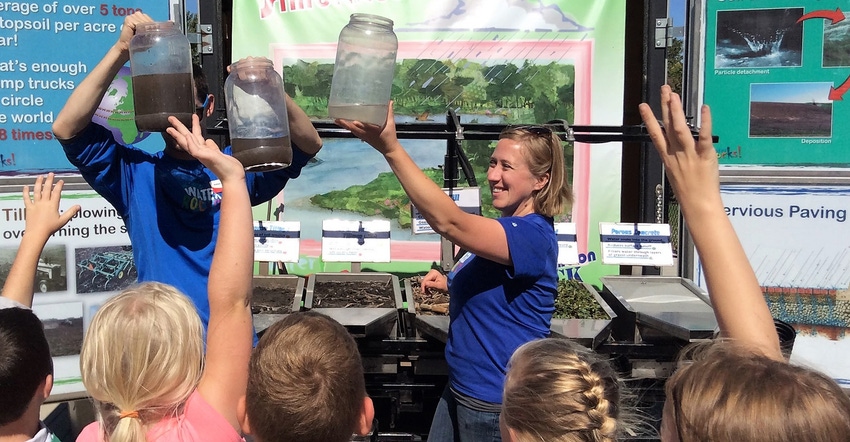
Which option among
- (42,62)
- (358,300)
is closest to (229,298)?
(358,300)

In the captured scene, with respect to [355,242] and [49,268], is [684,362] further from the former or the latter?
[49,268]

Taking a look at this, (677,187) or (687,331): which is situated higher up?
(677,187)

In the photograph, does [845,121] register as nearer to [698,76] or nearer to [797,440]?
[698,76]

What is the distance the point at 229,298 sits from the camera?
1690 mm

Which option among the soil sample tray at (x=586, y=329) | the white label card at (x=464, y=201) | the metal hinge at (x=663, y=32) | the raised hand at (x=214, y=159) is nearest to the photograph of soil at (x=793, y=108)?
the metal hinge at (x=663, y=32)

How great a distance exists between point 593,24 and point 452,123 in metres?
1.65

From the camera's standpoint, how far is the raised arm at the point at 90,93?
2113mm

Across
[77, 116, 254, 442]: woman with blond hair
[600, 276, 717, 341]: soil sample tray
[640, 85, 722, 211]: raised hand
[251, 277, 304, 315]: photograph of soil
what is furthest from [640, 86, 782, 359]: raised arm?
[251, 277, 304, 315]: photograph of soil

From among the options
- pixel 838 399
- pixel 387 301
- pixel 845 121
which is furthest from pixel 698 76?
pixel 838 399

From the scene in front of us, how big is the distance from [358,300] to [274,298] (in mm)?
435

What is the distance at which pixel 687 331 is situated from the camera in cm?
290

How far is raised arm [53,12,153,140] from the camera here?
2113 mm

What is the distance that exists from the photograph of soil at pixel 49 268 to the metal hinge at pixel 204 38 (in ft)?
4.43

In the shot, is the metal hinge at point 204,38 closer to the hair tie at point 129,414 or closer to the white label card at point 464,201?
the white label card at point 464,201
